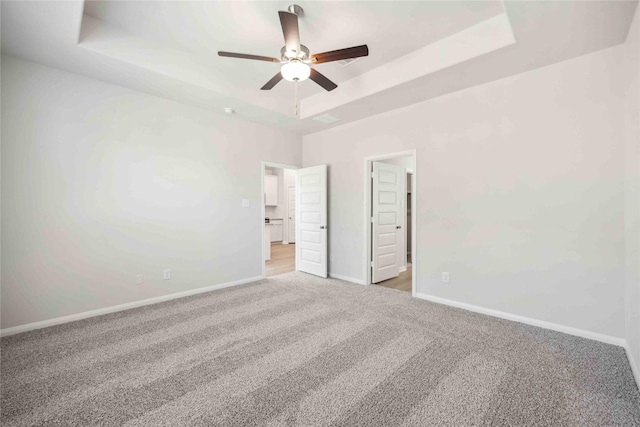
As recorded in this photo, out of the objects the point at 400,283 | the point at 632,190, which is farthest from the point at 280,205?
the point at 632,190

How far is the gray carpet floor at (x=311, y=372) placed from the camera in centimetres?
162

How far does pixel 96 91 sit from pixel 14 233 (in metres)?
1.71

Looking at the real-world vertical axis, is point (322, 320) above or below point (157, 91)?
below

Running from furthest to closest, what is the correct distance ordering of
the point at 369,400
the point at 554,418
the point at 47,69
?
1. the point at 47,69
2. the point at 369,400
3. the point at 554,418

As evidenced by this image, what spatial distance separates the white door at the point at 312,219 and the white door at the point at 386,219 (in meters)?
Answer: 0.90

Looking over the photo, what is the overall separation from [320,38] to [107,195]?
299 cm

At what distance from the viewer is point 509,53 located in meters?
2.54

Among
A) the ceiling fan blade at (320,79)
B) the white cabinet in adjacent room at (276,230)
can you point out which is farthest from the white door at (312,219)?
the white cabinet in adjacent room at (276,230)

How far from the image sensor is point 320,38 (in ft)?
8.99

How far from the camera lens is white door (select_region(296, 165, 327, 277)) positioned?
484 centimetres

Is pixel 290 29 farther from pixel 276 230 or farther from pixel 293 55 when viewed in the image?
pixel 276 230

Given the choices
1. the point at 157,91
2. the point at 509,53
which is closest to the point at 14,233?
the point at 157,91

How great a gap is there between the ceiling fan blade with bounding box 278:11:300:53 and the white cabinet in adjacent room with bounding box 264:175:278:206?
7.13m

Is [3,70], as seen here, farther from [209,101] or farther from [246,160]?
[246,160]
